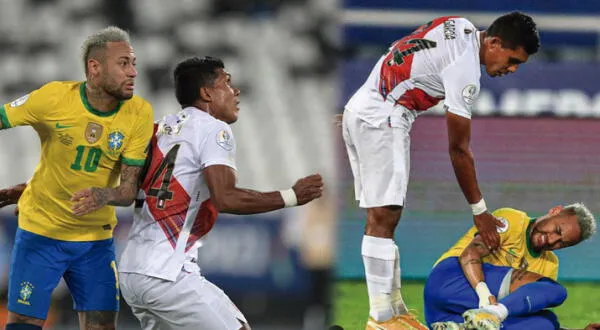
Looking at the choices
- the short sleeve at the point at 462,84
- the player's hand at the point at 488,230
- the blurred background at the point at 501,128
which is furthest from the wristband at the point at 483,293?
the blurred background at the point at 501,128

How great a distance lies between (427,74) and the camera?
6055mm

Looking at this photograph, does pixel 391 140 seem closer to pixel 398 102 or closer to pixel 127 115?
pixel 398 102

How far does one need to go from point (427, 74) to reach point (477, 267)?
3.55 ft

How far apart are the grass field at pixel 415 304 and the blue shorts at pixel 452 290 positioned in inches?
44.5

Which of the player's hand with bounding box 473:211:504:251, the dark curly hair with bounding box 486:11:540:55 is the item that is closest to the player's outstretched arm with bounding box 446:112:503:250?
the player's hand with bounding box 473:211:504:251

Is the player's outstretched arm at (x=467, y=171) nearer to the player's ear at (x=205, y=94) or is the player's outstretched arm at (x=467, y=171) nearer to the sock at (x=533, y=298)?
the sock at (x=533, y=298)

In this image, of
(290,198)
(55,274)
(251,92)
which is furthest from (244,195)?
(251,92)

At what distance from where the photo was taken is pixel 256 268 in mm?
10492

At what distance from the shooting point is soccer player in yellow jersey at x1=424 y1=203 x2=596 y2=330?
5707mm

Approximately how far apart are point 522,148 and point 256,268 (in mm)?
2730

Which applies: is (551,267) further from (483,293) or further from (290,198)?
(290,198)

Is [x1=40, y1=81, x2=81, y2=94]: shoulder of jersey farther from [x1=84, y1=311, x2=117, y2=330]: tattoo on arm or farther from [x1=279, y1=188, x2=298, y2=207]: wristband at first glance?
[x1=279, y1=188, x2=298, y2=207]: wristband

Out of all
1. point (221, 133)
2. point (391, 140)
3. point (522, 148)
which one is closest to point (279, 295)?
point (522, 148)

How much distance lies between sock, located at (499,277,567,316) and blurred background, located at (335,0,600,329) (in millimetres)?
4272
